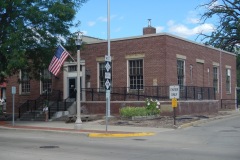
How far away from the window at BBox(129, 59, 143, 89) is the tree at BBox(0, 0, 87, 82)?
574 cm

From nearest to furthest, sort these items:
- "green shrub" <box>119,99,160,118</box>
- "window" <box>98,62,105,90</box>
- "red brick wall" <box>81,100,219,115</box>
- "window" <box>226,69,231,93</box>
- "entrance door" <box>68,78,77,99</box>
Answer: "green shrub" <box>119,99,160,118</box>, "red brick wall" <box>81,100,219,115</box>, "window" <box>98,62,105,90</box>, "entrance door" <box>68,78,77,99</box>, "window" <box>226,69,231,93</box>

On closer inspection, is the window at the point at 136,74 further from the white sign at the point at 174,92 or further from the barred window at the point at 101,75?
the white sign at the point at 174,92

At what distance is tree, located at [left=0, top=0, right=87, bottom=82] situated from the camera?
79.5 feet

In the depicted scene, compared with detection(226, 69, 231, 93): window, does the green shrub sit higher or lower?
lower

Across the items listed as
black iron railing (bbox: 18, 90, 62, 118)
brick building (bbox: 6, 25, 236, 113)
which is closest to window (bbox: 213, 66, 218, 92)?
brick building (bbox: 6, 25, 236, 113)

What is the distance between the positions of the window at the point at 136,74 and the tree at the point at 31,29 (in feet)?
18.8

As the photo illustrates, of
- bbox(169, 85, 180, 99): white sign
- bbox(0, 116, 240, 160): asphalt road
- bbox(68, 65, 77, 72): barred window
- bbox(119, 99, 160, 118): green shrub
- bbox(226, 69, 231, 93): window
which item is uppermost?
bbox(68, 65, 77, 72): barred window

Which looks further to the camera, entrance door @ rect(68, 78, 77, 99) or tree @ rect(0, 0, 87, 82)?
entrance door @ rect(68, 78, 77, 99)

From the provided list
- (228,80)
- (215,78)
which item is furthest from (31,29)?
(228,80)

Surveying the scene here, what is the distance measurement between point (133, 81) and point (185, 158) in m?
19.3

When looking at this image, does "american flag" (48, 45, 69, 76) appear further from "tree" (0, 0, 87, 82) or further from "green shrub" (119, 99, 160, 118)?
"green shrub" (119, 99, 160, 118)

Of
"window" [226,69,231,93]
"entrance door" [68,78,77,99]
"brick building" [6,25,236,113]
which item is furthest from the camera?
"window" [226,69,231,93]

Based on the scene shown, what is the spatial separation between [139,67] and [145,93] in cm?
209

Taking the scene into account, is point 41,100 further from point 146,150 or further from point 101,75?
point 146,150
